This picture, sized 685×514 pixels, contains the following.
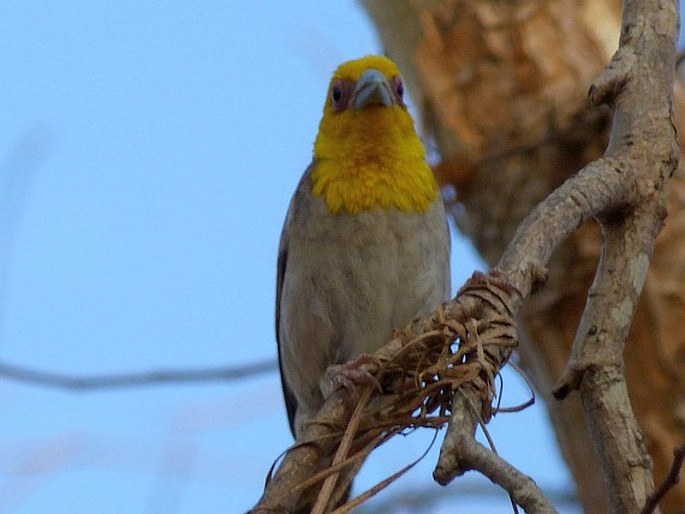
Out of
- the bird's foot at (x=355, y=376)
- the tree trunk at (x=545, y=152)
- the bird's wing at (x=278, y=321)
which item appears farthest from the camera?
the tree trunk at (x=545, y=152)

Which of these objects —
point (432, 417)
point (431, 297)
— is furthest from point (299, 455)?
point (431, 297)

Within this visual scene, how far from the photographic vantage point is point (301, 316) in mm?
4301

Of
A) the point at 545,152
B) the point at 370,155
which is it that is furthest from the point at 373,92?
the point at 545,152

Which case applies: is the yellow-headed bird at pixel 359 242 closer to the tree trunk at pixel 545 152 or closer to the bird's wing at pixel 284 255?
the bird's wing at pixel 284 255

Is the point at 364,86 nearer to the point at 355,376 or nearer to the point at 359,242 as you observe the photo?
the point at 359,242

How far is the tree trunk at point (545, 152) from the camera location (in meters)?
5.11

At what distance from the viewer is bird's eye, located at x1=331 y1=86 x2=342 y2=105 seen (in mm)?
A: 4648

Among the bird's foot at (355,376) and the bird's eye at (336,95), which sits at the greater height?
the bird's eye at (336,95)

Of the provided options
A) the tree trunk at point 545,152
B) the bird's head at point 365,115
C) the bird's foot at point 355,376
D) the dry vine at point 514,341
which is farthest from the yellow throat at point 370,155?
the bird's foot at point 355,376

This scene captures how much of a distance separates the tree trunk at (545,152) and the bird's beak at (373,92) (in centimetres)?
111

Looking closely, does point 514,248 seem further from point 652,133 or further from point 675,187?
point 675,187

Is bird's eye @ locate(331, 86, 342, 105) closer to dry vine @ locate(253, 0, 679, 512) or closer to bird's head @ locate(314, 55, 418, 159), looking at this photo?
bird's head @ locate(314, 55, 418, 159)

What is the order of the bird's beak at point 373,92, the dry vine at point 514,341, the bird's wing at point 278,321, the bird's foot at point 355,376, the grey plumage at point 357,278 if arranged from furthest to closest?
the bird's wing at point 278,321 → the bird's beak at point 373,92 → the grey plumage at point 357,278 → the bird's foot at point 355,376 → the dry vine at point 514,341

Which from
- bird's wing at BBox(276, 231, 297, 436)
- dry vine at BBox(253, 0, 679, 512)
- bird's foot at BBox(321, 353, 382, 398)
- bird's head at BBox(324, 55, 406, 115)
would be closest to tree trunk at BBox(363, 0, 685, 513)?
bird's head at BBox(324, 55, 406, 115)
